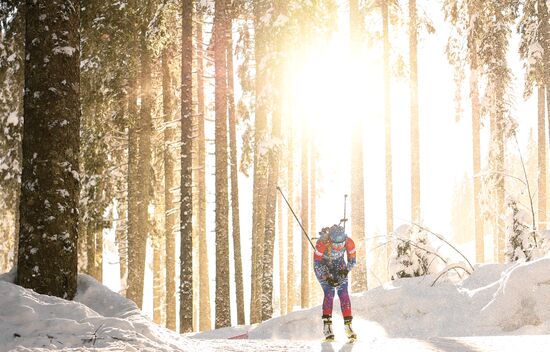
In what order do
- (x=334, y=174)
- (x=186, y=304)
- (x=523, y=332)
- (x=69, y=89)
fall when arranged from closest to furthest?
(x=69, y=89)
(x=523, y=332)
(x=186, y=304)
(x=334, y=174)

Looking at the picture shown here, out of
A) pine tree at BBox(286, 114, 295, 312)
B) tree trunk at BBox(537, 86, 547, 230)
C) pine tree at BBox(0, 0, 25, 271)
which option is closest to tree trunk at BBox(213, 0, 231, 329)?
pine tree at BBox(0, 0, 25, 271)

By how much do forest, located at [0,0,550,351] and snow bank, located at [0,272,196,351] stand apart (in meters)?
0.47

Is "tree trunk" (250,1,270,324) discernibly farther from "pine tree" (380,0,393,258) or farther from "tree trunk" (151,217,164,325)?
"pine tree" (380,0,393,258)

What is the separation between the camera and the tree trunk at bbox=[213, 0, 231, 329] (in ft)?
41.3

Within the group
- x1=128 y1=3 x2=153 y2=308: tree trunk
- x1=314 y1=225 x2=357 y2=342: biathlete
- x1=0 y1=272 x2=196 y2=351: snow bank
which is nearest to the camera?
x1=0 y1=272 x2=196 y2=351: snow bank

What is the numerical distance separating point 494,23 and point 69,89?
18810 millimetres

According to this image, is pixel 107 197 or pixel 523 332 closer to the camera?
pixel 523 332

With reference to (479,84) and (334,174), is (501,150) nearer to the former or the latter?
(479,84)

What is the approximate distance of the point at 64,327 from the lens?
4.44 meters

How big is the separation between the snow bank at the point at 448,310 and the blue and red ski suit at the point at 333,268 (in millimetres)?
1720

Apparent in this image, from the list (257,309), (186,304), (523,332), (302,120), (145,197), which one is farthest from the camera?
(302,120)

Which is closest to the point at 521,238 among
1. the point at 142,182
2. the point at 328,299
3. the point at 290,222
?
the point at 328,299

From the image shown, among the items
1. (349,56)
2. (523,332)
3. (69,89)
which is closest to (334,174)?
(349,56)

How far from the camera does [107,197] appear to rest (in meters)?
14.1
